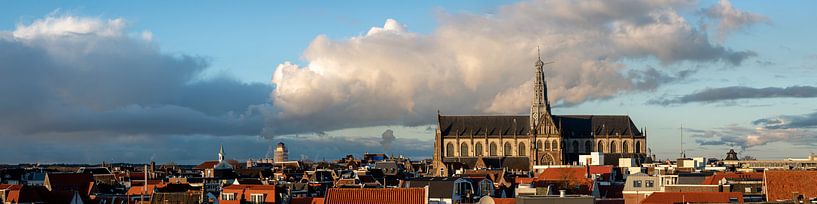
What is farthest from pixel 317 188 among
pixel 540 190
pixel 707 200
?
pixel 707 200

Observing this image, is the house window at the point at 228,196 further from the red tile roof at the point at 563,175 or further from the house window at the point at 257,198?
the red tile roof at the point at 563,175

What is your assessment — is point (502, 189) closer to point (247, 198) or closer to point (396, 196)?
point (247, 198)

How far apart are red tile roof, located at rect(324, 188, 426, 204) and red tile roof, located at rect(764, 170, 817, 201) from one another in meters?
29.4

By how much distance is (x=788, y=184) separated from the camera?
3656 inches

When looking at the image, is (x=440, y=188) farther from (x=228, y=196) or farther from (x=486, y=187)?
(x=228, y=196)

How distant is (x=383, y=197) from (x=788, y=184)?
34976 millimetres

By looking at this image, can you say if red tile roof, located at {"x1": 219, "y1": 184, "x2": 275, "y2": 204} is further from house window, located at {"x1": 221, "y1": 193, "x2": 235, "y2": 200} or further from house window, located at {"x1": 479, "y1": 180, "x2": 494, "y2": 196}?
house window, located at {"x1": 479, "y1": 180, "x2": 494, "y2": 196}

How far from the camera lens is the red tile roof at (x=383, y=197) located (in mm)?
75812

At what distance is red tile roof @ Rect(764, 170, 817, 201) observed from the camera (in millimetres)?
90625

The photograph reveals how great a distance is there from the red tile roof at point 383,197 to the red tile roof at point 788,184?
29405mm

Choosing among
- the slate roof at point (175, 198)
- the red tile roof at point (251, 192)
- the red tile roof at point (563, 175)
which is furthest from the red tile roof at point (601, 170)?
the slate roof at point (175, 198)

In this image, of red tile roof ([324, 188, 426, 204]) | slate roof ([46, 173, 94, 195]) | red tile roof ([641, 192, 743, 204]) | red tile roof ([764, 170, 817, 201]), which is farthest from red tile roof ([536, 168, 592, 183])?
red tile roof ([324, 188, 426, 204])

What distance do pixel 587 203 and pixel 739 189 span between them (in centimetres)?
3368

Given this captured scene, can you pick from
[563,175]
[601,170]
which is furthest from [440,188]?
[601,170]
